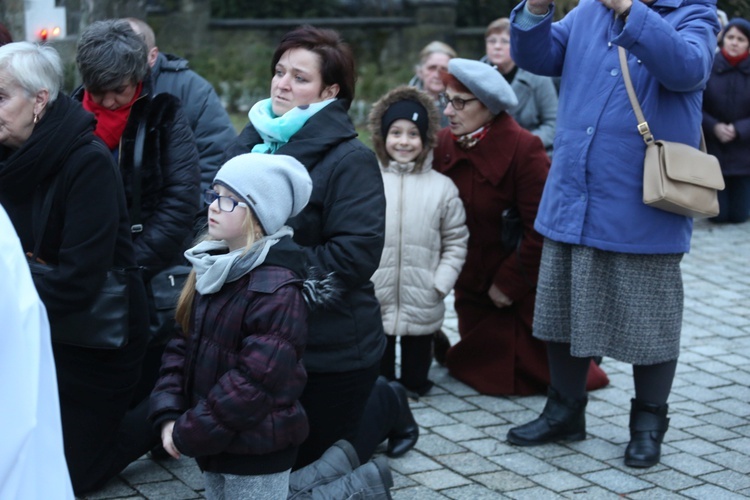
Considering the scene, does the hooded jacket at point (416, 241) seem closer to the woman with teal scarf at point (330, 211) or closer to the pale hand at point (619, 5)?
the woman with teal scarf at point (330, 211)

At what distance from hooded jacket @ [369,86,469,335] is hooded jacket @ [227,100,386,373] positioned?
1387 mm

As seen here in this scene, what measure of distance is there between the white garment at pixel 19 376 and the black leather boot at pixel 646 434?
3.28m

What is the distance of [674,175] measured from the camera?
4430mm

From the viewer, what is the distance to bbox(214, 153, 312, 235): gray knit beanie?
3.36 metres

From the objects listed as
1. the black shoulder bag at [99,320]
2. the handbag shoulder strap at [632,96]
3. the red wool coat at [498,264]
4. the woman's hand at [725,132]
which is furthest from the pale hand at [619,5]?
the woman's hand at [725,132]

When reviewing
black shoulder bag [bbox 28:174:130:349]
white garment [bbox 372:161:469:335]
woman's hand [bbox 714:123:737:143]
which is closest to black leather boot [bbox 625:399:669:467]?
white garment [bbox 372:161:469:335]

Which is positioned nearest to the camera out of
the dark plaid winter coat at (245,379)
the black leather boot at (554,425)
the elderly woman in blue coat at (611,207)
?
the dark plaid winter coat at (245,379)

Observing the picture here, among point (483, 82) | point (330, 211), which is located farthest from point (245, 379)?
point (483, 82)

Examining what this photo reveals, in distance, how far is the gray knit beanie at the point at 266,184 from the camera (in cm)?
336

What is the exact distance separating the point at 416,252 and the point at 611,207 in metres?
1.14

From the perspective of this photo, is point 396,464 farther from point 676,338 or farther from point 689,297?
point 689,297

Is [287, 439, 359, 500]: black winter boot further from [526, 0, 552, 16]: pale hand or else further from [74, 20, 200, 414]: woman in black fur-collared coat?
[526, 0, 552, 16]: pale hand

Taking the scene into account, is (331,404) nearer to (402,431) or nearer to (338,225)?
(338,225)

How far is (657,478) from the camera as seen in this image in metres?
4.66
